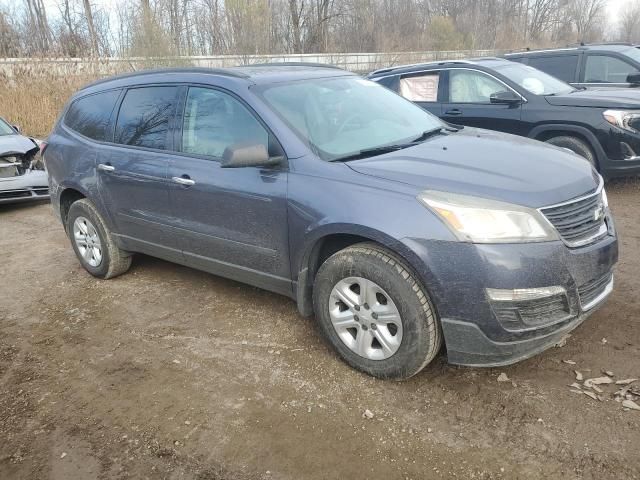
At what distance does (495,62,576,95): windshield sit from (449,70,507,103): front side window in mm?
209

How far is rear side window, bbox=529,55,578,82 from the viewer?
30.1 feet

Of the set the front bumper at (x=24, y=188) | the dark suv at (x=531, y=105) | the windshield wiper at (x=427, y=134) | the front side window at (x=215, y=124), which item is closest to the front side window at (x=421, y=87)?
the dark suv at (x=531, y=105)

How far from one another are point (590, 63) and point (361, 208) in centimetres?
793

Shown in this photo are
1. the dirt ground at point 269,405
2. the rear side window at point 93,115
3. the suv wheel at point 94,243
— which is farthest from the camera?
the suv wheel at point 94,243

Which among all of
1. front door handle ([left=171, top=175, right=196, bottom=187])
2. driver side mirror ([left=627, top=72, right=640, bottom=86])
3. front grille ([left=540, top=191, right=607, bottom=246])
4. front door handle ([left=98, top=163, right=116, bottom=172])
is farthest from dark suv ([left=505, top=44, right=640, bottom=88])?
front door handle ([left=98, top=163, right=116, bottom=172])

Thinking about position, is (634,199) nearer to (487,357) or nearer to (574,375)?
(574,375)

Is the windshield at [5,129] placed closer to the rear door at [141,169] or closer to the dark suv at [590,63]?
the rear door at [141,169]

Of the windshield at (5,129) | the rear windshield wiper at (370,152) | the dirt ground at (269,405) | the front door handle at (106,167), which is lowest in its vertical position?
the dirt ground at (269,405)

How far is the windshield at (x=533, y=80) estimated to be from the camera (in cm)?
692

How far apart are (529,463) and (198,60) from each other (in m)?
17.8

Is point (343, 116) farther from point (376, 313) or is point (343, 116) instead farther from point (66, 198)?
point (66, 198)

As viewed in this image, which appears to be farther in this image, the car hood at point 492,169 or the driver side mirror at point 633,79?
the driver side mirror at point 633,79

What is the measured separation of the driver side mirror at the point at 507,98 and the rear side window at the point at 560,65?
118 inches

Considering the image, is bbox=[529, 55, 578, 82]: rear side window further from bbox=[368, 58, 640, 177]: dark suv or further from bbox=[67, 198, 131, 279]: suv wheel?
bbox=[67, 198, 131, 279]: suv wheel
